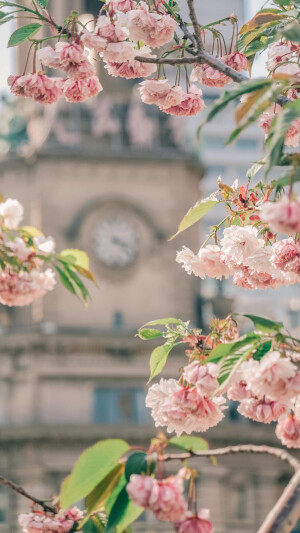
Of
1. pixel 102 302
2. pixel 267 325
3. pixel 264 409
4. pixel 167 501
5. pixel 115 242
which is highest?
pixel 115 242

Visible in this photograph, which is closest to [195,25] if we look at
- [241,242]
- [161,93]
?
[161,93]

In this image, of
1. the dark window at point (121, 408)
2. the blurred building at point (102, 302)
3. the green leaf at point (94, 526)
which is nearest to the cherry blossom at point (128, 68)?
the green leaf at point (94, 526)

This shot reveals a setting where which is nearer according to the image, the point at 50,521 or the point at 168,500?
the point at 168,500

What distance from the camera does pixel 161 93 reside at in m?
4.64

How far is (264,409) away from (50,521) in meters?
0.83

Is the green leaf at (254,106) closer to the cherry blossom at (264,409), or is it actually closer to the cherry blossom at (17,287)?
the cherry blossom at (264,409)

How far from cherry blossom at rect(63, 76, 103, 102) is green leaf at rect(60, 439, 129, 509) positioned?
1869 millimetres

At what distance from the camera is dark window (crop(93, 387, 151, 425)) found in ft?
89.9

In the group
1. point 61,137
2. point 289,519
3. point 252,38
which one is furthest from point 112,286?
point 289,519

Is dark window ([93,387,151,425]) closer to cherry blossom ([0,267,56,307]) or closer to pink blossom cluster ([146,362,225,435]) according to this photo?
cherry blossom ([0,267,56,307])

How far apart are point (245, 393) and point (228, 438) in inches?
939

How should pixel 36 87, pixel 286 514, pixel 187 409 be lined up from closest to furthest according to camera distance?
pixel 286 514, pixel 187 409, pixel 36 87

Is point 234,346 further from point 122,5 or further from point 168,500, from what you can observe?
point 122,5

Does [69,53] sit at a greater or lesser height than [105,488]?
greater
